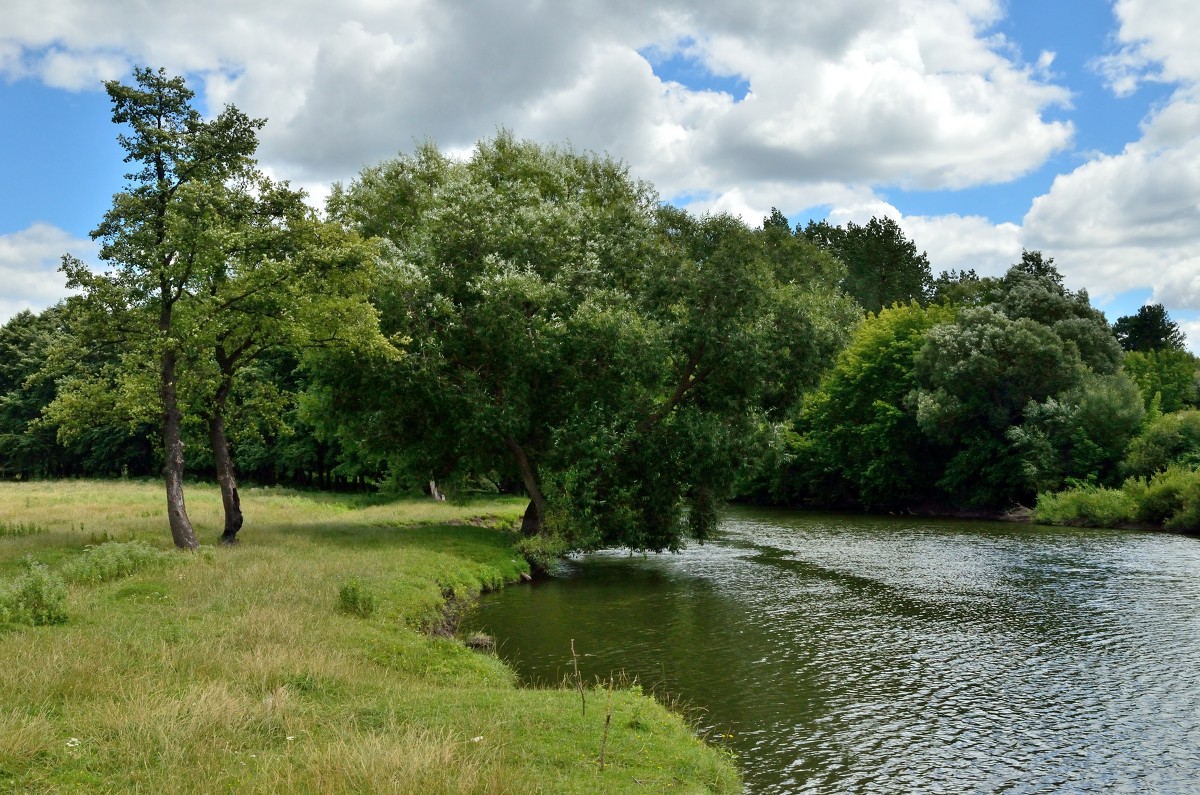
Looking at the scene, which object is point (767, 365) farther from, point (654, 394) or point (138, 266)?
point (138, 266)

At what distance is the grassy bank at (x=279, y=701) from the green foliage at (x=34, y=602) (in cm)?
29

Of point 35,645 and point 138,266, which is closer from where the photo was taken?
point 35,645

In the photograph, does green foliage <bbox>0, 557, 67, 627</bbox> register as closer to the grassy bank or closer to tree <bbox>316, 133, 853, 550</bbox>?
the grassy bank

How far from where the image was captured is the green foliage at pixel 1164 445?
53.0 metres

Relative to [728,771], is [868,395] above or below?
above

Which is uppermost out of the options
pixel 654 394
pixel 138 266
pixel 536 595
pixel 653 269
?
pixel 653 269

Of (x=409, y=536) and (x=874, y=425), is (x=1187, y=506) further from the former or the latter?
(x=409, y=536)

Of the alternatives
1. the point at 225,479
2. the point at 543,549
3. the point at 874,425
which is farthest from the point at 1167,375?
the point at 225,479

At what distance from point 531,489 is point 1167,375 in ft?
243

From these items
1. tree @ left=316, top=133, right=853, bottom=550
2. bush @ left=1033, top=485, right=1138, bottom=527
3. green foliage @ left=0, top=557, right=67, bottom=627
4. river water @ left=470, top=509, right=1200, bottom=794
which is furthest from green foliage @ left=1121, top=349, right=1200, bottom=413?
green foliage @ left=0, top=557, right=67, bottom=627

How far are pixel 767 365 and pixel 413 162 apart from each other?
84.3ft

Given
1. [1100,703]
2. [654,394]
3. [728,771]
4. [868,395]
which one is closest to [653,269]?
[654,394]

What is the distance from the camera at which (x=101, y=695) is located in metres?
11.1

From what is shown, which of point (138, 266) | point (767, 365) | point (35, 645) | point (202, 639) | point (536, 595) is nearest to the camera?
point (35, 645)
